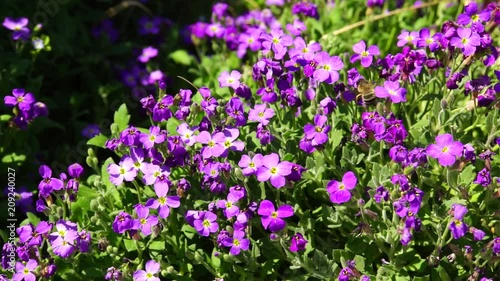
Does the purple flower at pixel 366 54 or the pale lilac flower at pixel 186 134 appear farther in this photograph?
the purple flower at pixel 366 54

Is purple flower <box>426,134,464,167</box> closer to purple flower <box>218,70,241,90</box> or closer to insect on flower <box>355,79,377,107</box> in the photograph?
insect on flower <box>355,79,377,107</box>

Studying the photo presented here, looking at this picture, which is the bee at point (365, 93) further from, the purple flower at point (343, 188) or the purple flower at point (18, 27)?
the purple flower at point (18, 27)

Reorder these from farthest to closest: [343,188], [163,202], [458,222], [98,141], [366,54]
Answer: [98,141] < [366,54] < [163,202] < [343,188] < [458,222]

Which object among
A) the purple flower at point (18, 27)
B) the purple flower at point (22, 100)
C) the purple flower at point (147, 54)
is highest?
the purple flower at point (18, 27)

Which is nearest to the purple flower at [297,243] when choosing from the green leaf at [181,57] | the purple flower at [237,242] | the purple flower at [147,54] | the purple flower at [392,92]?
the purple flower at [237,242]

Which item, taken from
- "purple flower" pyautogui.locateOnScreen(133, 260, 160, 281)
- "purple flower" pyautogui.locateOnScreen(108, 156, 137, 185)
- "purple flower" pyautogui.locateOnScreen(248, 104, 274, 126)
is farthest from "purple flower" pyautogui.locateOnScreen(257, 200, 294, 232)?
"purple flower" pyautogui.locateOnScreen(108, 156, 137, 185)

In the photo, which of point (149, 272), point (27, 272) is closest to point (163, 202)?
point (149, 272)

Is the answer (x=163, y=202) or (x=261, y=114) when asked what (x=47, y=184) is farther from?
(x=261, y=114)
